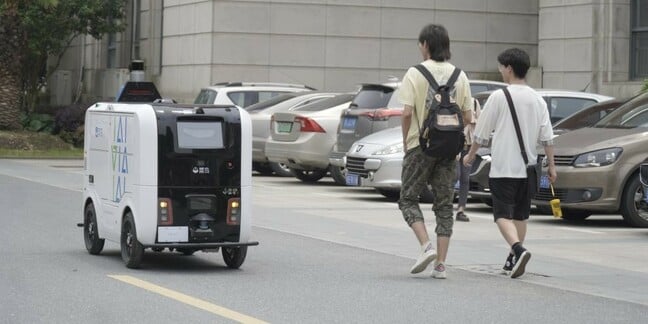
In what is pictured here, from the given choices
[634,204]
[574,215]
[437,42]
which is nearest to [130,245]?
[437,42]

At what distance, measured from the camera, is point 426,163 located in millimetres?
10922

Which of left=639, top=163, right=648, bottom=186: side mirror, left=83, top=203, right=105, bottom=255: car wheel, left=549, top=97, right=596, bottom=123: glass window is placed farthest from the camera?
left=549, top=97, right=596, bottom=123: glass window

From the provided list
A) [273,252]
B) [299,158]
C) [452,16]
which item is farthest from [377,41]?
[273,252]

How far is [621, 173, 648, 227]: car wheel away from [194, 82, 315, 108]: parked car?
418 inches

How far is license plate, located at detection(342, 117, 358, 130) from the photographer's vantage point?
20.2 metres

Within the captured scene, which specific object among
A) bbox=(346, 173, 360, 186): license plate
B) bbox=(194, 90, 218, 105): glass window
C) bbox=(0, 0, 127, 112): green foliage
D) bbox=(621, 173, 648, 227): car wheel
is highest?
bbox=(0, 0, 127, 112): green foliage

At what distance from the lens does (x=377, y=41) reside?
112 feet

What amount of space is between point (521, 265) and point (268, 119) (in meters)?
13.0

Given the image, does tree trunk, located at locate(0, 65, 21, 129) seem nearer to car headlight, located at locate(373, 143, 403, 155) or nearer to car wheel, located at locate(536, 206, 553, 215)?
car headlight, located at locate(373, 143, 403, 155)

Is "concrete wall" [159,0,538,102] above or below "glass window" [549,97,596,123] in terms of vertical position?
above

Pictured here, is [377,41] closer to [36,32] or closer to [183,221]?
[36,32]

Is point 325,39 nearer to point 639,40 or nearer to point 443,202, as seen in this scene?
point 639,40

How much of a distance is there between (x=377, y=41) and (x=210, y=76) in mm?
4405

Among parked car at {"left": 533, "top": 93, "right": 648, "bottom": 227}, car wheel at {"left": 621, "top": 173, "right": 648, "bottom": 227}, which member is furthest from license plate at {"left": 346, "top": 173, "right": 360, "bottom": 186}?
car wheel at {"left": 621, "top": 173, "right": 648, "bottom": 227}
